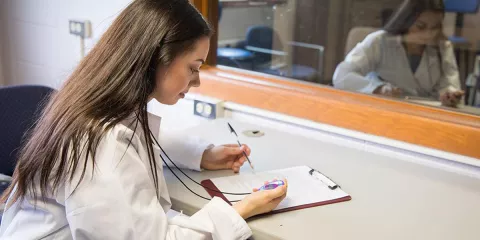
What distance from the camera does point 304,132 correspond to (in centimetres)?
176

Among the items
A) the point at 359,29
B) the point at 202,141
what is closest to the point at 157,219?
the point at 202,141

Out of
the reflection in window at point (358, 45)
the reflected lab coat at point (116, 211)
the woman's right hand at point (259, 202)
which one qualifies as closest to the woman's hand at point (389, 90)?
the reflection in window at point (358, 45)

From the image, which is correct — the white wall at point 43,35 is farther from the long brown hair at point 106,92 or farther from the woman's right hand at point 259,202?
the woman's right hand at point 259,202

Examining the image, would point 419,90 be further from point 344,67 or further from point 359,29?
point 359,29

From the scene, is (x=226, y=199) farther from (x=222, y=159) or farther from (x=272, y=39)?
(x=272, y=39)

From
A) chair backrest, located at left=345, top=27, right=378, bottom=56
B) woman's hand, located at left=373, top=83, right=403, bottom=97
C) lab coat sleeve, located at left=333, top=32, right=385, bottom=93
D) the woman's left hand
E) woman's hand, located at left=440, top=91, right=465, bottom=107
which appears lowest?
the woman's left hand

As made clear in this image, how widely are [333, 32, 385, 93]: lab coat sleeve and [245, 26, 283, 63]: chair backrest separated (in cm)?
55

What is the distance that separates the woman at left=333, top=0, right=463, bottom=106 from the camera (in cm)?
226

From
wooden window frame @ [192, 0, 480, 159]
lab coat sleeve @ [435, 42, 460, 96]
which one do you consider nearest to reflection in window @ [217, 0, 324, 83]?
wooden window frame @ [192, 0, 480, 159]

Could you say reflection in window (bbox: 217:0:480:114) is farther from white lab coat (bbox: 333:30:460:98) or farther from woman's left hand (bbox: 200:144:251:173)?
woman's left hand (bbox: 200:144:251:173)

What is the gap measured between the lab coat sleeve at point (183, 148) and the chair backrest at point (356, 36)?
140 cm

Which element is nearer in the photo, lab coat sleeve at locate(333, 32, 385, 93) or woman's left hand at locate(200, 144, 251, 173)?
woman's left hand at locate(200, 144, 251, 173)

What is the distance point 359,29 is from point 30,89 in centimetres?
184

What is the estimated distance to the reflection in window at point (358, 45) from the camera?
7.15 ft
